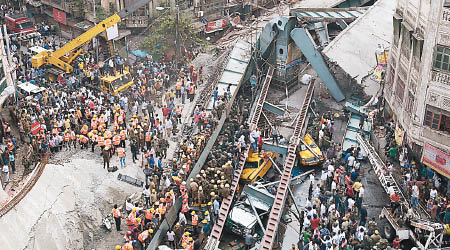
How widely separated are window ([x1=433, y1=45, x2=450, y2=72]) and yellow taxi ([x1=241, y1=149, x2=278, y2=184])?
11615 millimetres

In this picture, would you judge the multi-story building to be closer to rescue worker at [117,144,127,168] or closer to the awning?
rescue worker at [117,144,127,168]

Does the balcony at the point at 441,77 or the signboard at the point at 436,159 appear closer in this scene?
the balcony at the point at 441,77

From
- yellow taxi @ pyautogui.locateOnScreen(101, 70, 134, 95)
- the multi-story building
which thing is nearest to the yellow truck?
the multi-story building

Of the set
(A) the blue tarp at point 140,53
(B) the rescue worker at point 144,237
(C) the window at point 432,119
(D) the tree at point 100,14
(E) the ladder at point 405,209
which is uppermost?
(D) the tree at point 100,14

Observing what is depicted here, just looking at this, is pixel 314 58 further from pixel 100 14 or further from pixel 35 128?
pixel 100 14

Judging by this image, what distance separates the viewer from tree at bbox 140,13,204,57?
49.9 metres

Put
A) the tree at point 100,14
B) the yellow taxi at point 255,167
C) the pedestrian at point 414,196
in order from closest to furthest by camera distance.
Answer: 1. the pedestrian at point 414,196
2. the yellow taxi at point 255,167
3. the tree at point 100,14

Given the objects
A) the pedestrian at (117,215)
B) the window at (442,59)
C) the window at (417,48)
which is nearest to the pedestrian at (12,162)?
the pedestrian at (117,215)

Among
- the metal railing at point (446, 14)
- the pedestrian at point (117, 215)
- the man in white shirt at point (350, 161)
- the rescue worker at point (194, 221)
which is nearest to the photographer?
the metal railing at point (446, 14)

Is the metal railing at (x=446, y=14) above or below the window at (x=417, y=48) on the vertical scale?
above

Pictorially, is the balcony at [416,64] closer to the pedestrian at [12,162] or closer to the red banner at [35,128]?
the red banner at [35,128]

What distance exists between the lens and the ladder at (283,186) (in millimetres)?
30531

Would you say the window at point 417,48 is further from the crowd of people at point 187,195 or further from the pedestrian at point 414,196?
the crowd of people at point 187,195

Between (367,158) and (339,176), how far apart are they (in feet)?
12.8
